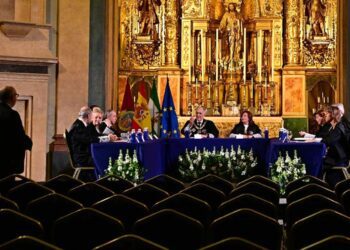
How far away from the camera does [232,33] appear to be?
15867 millimetres

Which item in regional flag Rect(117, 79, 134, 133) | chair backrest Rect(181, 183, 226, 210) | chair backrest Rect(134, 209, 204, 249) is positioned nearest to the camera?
chair backrest Rect(134, 209, 204, 249)

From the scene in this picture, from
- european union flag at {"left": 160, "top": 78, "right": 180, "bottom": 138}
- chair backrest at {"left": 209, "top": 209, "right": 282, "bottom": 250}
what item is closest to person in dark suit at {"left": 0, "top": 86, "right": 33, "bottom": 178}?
european union flag at {"left": 160, "top": 78, "right": 180, "bottom": 138}

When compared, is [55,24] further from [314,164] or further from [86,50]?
[314,164]

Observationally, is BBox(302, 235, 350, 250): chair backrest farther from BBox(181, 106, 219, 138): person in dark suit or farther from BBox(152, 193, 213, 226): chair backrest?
BBox(181, 106, 219, 138): person in dark suit

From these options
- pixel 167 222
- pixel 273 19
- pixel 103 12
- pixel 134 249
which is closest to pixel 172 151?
pixel 103 12

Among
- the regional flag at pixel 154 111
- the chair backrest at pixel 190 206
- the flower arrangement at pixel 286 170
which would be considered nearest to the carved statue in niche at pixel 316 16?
the regional flag at pixel 154 111

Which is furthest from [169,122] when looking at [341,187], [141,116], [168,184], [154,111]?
[341,187]

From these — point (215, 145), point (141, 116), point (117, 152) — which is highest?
point (141, 116)

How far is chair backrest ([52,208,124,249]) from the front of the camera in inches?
178

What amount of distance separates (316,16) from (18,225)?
1247 centimetres

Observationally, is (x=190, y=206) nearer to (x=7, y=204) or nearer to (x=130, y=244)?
(x=7, y=204)

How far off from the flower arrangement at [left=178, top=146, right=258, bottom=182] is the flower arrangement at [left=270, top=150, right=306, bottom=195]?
0.64m

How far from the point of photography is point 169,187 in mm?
7625

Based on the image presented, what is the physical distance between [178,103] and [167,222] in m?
Result: 11.3
